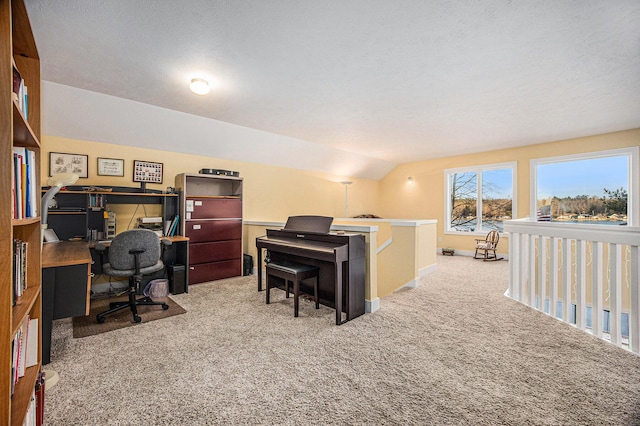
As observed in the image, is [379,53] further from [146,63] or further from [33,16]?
[33,16]

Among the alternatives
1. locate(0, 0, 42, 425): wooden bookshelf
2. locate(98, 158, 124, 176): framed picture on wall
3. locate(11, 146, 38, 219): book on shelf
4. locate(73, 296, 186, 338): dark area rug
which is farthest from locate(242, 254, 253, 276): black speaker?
locate(11, 146, 38, 219): book on shelf

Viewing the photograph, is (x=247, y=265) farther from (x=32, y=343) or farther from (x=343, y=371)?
(x=32, y=343)

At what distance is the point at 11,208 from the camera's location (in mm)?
983

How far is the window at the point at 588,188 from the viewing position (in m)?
5.19

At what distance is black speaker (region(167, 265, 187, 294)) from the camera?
391 cm

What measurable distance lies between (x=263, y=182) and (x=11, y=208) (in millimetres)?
5094

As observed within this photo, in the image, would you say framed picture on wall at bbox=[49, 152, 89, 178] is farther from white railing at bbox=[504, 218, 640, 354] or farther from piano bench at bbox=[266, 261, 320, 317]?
white railing at bbox=[504, 218, 640, 354]

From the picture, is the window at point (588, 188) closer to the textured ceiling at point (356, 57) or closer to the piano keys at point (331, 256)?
the textured ceiling at point (356, 57)

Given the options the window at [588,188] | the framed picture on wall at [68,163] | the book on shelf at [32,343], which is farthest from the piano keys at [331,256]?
the window at [588,188]

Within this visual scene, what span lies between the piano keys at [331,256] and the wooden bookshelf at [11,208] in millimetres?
2065

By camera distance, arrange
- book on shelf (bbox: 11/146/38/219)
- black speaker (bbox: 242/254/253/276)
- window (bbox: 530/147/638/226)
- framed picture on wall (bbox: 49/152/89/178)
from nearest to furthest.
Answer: book on shelf (bbox: 11/146/38/219), framed picture on wall (bbox: 49/152/89/178), black speaker (bbox: 242/254/253/276), window (bbox: 530/147/638/226)

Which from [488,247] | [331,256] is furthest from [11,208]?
[488,247]

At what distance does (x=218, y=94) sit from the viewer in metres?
3.48

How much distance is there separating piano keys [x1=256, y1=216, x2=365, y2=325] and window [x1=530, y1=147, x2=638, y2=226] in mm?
5357
